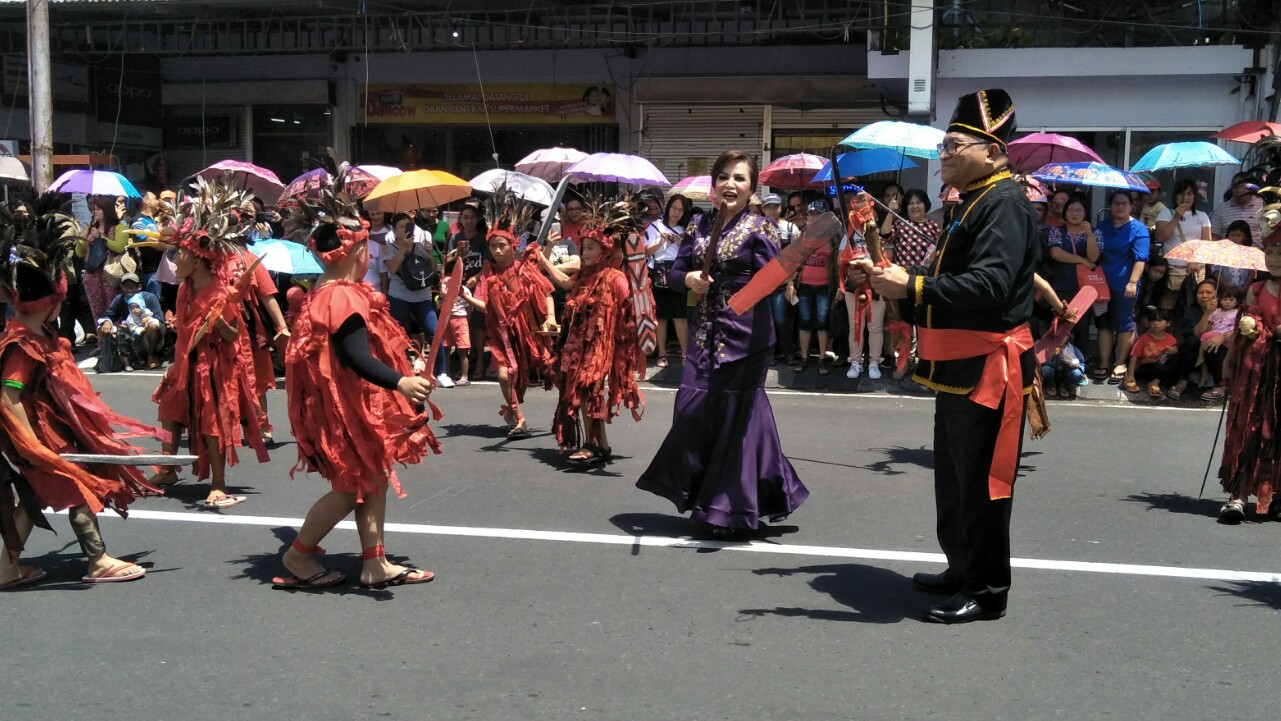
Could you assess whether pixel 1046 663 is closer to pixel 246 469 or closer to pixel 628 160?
pixel 246 469

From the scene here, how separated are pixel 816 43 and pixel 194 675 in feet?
50.3

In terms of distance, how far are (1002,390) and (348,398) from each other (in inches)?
106

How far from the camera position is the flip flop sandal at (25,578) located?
216 inches

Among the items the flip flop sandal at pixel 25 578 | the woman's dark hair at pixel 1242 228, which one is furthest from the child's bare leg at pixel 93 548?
the woman's dark hair at pixel 1242 228

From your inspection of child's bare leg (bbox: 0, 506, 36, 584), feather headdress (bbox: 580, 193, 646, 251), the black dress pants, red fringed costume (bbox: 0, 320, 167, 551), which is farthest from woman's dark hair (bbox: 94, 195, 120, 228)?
the black dress pants

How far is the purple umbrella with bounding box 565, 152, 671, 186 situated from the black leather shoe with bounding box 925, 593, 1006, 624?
8.22 meters

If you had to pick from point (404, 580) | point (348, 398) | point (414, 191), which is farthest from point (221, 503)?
point (414, 191)

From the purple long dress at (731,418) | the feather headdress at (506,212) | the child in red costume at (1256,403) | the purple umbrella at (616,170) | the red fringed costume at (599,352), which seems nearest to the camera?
the purple long dress at (731,418)

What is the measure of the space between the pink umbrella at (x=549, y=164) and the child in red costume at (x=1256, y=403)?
8974 millimetres

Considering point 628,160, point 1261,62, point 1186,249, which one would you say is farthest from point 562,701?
point 1261,62

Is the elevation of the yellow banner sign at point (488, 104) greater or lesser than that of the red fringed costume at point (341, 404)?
greater

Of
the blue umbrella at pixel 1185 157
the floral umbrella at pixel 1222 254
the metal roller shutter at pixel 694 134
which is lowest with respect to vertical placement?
the floral umbrella at pixel 1222 254

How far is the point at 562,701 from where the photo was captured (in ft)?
13.9

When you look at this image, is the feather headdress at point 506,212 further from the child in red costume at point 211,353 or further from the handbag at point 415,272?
the handbag at point 415,272
